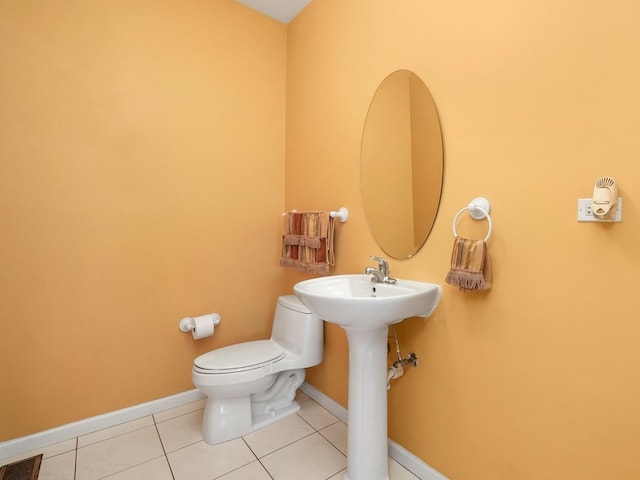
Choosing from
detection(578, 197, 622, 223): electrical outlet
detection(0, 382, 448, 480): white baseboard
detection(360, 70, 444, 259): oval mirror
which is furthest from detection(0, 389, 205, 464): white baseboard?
detection(578, 197, 622, 223): electrical outlet

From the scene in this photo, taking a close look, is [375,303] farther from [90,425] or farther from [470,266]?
[90,425]

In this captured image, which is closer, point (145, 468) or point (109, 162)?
point (145, 468)

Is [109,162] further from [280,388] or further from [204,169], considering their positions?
[280,388]

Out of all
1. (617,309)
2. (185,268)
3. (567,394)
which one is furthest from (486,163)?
(185,268)

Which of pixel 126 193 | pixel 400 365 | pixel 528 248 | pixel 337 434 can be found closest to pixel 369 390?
pixel 400 365

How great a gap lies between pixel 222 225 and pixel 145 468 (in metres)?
1.34

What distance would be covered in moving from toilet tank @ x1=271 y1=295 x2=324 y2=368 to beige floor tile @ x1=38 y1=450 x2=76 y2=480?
3.59 feet

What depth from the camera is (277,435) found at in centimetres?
175

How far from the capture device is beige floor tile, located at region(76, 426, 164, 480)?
1.48 m

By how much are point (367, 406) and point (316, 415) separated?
723mm

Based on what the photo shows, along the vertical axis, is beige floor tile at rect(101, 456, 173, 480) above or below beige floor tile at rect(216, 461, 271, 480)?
above

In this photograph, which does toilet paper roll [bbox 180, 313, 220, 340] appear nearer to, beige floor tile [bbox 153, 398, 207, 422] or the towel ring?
beige floor tile [bbox 153, 398, 207, 422]

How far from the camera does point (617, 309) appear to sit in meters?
0.92

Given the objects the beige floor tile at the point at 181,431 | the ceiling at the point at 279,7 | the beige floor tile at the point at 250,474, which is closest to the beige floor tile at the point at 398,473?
the beige floor tile at the point at 250,474
